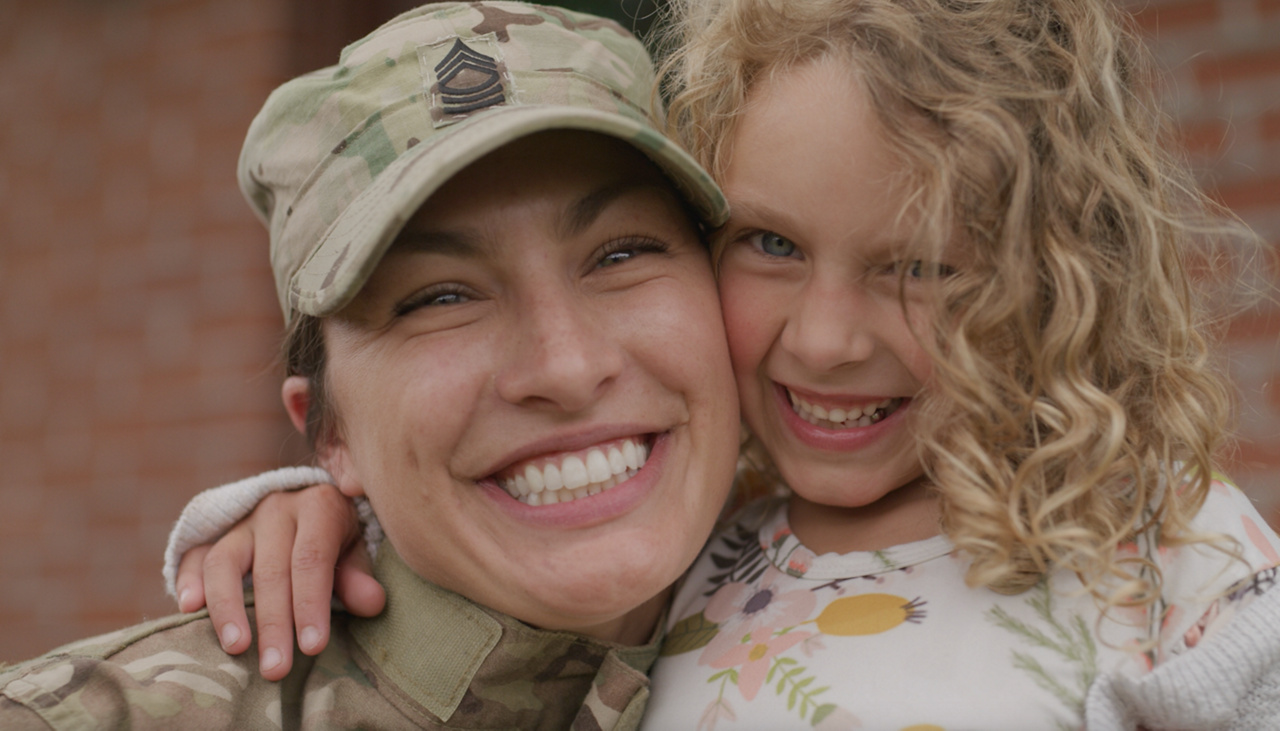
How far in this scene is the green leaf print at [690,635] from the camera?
1770 mm

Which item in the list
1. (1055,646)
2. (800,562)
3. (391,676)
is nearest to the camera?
(1055,646)

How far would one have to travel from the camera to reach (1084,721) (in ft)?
4.46

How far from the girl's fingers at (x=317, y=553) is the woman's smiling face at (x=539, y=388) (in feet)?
0.56

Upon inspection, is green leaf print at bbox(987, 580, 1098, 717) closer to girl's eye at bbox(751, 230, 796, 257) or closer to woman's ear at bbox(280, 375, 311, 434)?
girl's eye at bbox(751, 230, 796, 257)

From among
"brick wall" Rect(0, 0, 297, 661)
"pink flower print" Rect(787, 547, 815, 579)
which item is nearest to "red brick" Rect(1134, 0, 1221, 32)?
"pink flower print" Rect(787, 547, 815, 579)

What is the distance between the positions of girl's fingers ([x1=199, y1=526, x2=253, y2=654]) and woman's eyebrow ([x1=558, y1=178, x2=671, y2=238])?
0.76 meters

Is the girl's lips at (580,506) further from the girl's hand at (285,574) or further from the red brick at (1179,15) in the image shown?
the red brick at (1179,15)

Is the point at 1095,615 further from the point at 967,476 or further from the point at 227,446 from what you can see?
the point at 227,446

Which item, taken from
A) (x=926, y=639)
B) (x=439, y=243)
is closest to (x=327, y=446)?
(x=439, y=243)

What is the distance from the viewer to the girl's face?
5.17 feet

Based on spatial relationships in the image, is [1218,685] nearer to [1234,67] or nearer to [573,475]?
[573,475]

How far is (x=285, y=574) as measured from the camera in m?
1.76

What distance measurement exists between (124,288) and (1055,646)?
342 cm

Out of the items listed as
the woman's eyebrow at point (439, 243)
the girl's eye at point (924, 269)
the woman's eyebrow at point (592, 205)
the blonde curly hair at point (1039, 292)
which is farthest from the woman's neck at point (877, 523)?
the woman's eyebrow at point (439, 243)
